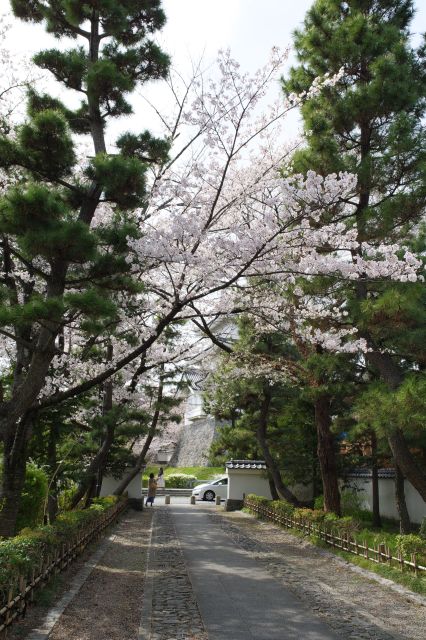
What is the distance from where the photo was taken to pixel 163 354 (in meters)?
13.8

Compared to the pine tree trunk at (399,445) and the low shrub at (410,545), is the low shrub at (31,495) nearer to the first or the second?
the pine tree trunk at (399,445)

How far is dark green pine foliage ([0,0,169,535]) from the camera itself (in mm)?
6445

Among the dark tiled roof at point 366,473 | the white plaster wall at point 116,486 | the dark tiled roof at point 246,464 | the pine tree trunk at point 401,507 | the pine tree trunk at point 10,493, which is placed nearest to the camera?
the pine tree trunk at point 10,493

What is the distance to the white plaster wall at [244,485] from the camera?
23484mm

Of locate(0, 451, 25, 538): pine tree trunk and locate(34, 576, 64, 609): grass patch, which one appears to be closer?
locate(34, 576, 64, 609): grass patch

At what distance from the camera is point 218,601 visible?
7148 millimetres

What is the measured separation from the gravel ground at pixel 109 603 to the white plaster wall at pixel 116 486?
34.3 feet

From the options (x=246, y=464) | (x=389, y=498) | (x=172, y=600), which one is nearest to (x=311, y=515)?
(x=389, y=498)

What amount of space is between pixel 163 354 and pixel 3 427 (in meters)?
6.69

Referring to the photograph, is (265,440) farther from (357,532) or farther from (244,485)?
(357,532)

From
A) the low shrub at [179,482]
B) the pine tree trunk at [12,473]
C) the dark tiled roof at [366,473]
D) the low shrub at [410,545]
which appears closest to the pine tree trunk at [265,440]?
the dark tiled roof at [366,473]

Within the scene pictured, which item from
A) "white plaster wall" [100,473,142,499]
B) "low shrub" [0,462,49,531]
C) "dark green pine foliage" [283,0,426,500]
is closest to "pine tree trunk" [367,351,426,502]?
"dark green pine foliage" [283,0,426,500]

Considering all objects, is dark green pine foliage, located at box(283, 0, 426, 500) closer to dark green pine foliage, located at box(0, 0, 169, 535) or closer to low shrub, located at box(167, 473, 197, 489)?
dark green pine foliage, located at box(0, 0, 169, 535)

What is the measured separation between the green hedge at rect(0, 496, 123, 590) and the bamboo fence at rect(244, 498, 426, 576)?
4763 mm
